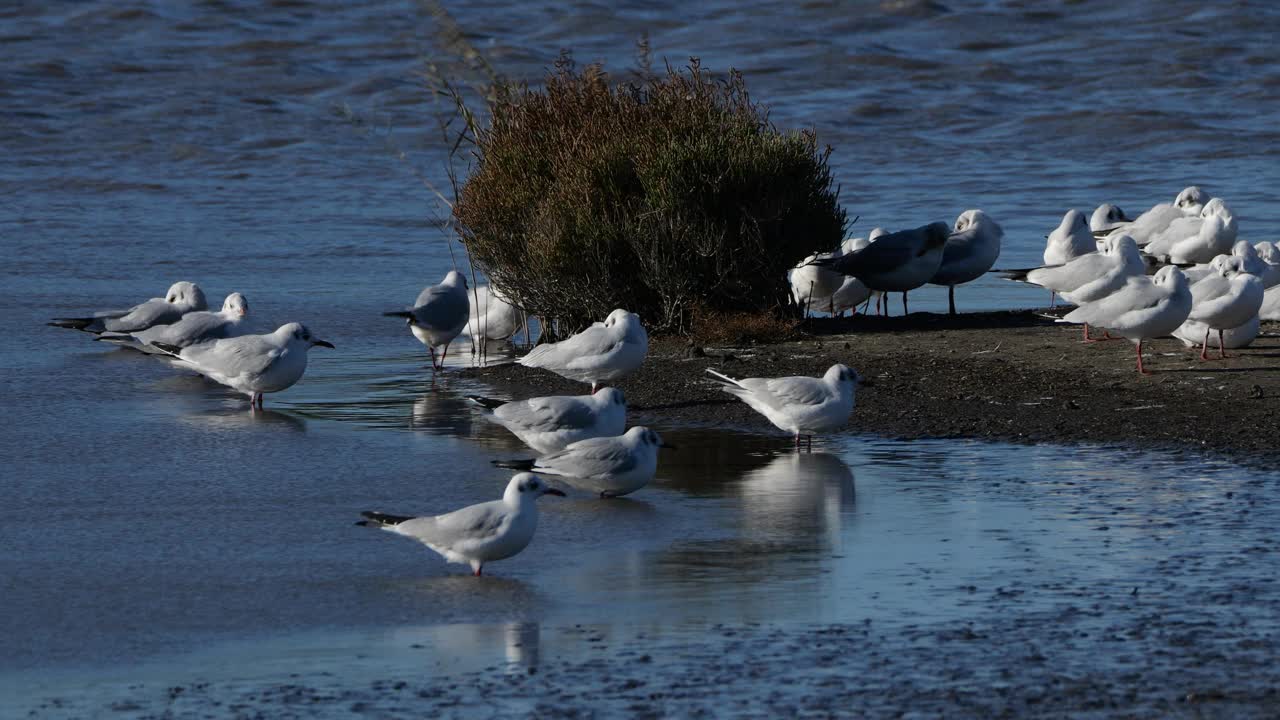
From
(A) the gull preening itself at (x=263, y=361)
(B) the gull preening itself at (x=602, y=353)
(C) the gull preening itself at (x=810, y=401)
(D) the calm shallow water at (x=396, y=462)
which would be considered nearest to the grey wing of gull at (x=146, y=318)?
(D) the calm shallow water at (x=396, y=462)

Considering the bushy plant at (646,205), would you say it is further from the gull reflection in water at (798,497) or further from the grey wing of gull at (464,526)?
the grey wing of gull at (464,526)

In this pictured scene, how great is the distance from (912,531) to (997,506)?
24.8 inches

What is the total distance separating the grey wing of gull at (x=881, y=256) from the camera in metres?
15.4

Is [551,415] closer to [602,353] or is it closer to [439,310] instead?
[602,353]

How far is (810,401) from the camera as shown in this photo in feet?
34.7

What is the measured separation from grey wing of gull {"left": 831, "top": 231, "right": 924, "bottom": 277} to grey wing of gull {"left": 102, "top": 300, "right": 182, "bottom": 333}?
5.30 meters

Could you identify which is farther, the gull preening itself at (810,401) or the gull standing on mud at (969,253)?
the gull standing on mud at (969,253)

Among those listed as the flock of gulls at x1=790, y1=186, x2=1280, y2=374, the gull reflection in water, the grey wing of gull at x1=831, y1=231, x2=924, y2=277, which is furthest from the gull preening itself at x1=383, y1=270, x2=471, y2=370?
the gull reflection in water

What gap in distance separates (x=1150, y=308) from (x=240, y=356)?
6.01 m

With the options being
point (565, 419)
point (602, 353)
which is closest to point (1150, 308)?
point (602, 353)

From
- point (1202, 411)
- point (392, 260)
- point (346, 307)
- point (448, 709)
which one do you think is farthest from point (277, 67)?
point (448, 709)

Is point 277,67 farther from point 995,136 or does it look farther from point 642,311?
point 642,311

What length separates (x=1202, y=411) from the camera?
11094mm

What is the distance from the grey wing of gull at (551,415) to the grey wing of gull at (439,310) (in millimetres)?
3784
